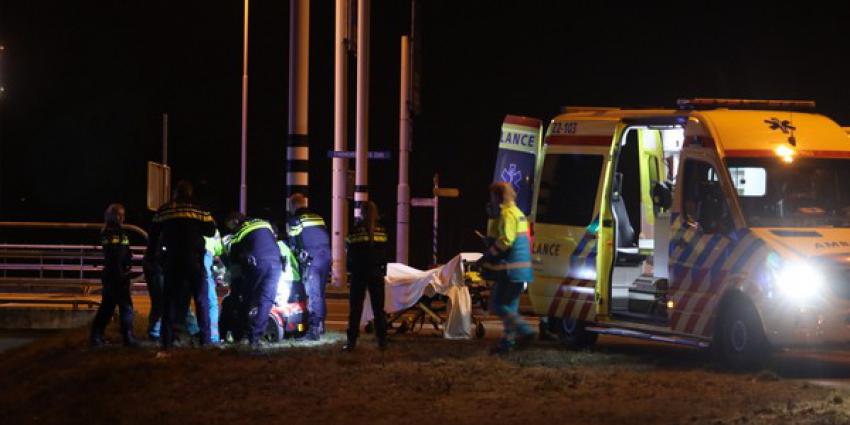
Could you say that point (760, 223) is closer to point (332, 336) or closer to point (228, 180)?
point (332, 336)

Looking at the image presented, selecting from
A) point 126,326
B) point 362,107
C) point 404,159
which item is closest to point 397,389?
point 126,326

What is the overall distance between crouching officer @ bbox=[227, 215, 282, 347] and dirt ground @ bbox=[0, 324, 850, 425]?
0.49m

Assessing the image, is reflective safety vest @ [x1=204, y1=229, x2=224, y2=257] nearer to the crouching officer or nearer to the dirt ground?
the crouching officer

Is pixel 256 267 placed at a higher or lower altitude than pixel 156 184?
lower

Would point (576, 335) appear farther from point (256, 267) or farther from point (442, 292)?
point (256, 267)

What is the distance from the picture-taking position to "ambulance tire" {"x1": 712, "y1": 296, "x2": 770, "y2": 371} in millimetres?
11828

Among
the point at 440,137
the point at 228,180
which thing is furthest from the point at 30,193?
the point at 440,137

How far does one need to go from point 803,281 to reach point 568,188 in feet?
12.2

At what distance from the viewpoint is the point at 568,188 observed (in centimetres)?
1467

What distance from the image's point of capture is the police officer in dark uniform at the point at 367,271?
45.3 ft

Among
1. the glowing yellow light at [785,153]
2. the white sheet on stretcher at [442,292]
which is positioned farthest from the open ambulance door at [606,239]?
the white sheet on stretcher at [442,292]

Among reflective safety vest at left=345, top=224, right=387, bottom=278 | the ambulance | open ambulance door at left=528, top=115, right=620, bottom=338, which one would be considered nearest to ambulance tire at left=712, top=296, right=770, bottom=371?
the ambulance

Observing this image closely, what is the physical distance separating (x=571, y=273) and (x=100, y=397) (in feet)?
18.1

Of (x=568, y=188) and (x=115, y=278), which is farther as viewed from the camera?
(x=568, y=188)
